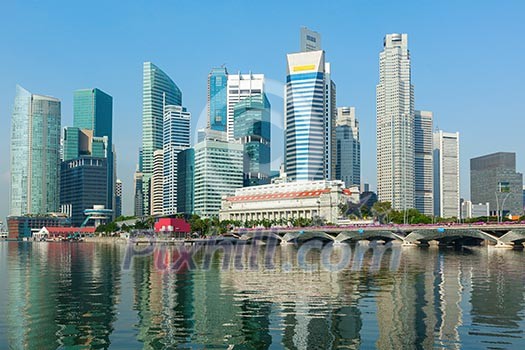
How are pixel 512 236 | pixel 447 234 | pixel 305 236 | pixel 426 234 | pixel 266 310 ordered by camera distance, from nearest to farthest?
pixel 266 310, pixel 512 236, pixel 447 234, pixel 426 234, pixel 305 236

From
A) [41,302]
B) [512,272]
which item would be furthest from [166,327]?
[512,272]

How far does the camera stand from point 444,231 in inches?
5723

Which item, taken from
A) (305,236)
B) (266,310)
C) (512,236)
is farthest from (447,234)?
(266,310)

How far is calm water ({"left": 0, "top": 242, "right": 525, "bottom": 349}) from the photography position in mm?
35938

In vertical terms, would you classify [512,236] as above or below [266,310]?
above

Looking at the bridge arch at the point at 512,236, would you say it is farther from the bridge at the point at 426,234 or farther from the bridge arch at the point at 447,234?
the bridge arch at the point at 447,234

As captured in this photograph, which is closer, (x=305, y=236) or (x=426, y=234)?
(x=426, y=234)

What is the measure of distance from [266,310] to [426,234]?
11465 centimetres

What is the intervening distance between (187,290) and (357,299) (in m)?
16.7

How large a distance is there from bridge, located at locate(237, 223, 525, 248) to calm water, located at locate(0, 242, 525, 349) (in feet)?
217

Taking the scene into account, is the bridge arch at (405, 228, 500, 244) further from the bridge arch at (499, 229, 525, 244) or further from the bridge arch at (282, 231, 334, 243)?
the bridge arch at (282, 231, 334, 243)

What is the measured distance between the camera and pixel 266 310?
151 ft

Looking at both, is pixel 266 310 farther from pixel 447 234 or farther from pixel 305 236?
pixel 305 236

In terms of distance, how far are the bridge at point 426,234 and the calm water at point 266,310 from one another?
66.3 m
